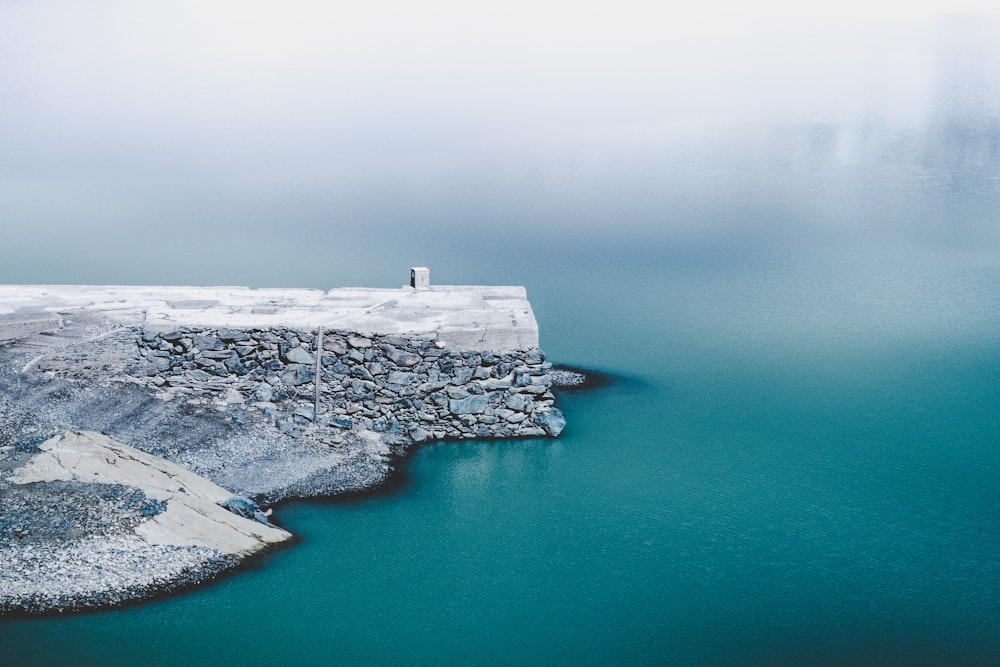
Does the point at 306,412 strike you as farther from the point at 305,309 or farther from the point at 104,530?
the point at 104,530

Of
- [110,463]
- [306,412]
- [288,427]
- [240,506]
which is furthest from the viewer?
[306,412]

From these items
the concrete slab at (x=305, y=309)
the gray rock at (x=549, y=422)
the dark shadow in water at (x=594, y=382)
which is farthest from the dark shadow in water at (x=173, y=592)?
the dark shadow in water at (x=594, y=382)

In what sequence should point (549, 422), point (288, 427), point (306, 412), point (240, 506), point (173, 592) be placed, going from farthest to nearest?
point (549, 422) < point (306, 412) < point (288, 427) < point (240, 506) < point (173, 592)

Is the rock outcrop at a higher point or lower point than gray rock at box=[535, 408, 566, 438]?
lower

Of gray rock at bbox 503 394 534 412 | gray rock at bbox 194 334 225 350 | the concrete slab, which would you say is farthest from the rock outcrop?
gray rock at bbox 503 394 534 412

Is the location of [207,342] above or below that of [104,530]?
above

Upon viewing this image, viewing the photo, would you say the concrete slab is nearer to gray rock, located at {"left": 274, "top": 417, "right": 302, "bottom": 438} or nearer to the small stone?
the small stone

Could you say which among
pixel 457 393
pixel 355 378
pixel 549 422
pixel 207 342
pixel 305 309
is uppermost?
pixel 305 309

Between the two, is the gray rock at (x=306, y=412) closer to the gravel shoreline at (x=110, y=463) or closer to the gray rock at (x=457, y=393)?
the gravel shoreline at (x=110, y=463)

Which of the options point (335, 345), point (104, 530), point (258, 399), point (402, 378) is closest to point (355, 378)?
point (335, 345)
